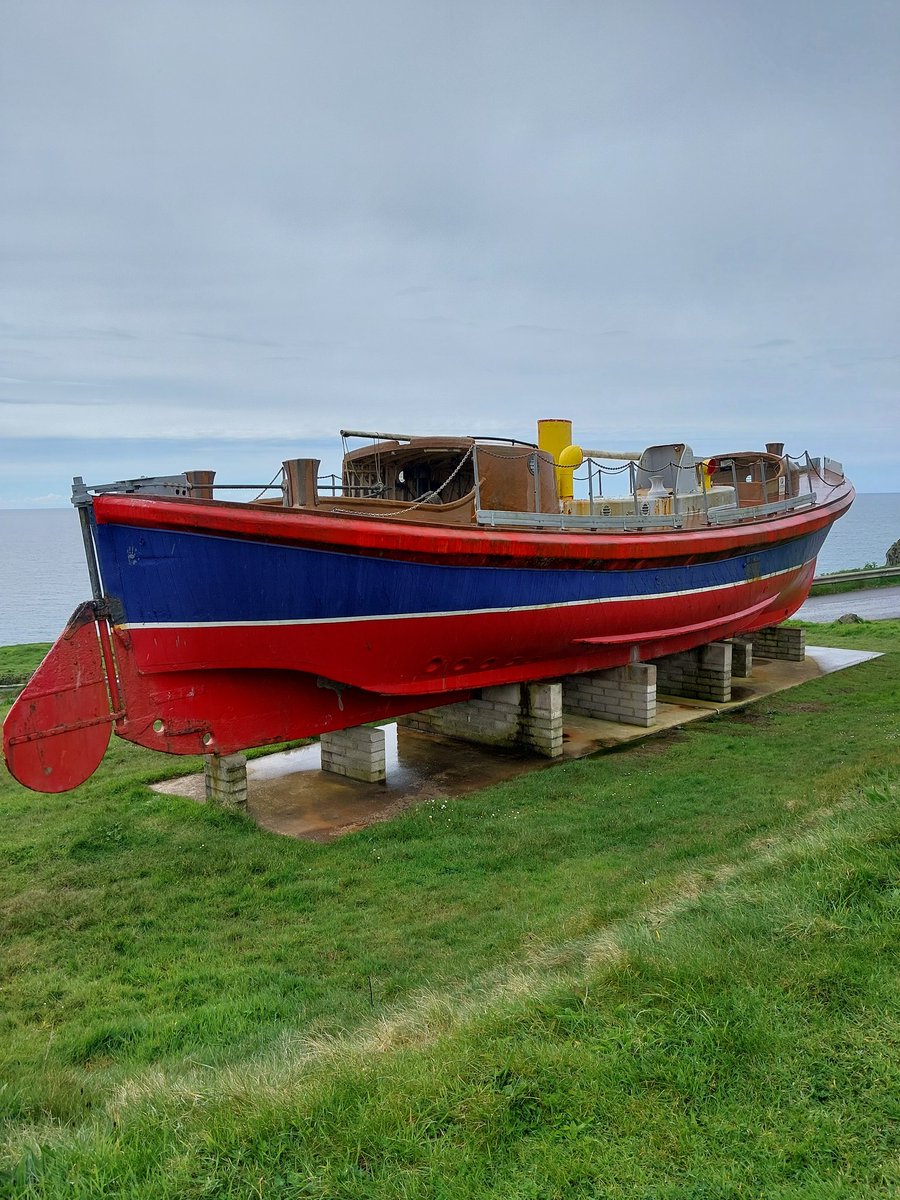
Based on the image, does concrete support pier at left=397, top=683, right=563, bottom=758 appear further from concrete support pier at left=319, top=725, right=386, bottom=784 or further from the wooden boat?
concrete support pier at left=319, top=725, right=386, bottom=784

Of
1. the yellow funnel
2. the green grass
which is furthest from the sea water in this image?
the yellow funnel

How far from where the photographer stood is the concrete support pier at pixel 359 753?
9.06 meters

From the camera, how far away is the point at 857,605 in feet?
83.5

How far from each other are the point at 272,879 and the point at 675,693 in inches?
334

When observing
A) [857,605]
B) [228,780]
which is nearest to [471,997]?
[228,780]

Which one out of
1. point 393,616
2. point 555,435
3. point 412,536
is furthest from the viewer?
point 555,435

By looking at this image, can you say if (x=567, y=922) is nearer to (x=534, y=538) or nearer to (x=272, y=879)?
(x=272, y=879)

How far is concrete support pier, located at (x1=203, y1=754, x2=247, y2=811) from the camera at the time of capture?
26.4 feet

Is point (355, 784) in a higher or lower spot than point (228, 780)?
lower

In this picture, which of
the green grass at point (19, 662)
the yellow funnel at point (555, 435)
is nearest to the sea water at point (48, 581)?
the green grass at point (19, 662)

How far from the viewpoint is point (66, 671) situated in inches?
268

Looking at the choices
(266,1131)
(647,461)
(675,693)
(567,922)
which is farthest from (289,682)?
(647,461)

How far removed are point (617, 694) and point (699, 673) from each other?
82.0 inches

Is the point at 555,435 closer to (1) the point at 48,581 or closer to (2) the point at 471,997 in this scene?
(2) the point at 471,997
